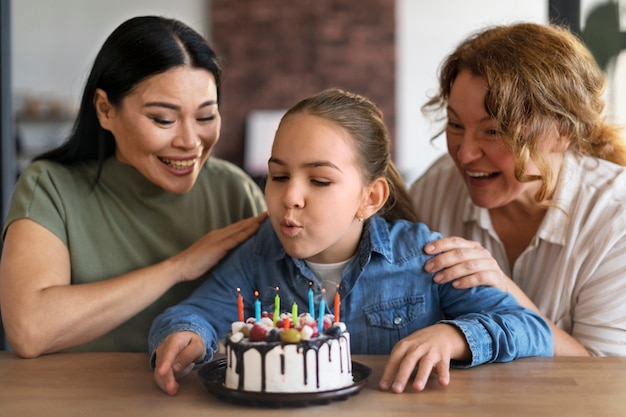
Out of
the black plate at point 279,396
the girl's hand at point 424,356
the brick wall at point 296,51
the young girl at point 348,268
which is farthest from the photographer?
the brick wall at point 296,51

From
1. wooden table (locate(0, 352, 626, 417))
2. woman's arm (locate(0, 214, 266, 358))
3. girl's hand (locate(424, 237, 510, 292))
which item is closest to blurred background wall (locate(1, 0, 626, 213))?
woman's arm (locate(0, 214, 266, 358))

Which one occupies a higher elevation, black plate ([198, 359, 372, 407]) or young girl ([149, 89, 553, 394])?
young girl ([149, 89, 553, 394])

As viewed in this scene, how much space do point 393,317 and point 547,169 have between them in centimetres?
49

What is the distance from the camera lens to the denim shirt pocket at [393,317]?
67.3 inches

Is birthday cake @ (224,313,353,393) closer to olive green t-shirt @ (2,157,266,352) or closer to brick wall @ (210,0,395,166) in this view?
olive green t-shirt @ (2,157,266,352)

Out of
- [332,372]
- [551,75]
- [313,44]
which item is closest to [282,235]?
[332,372]

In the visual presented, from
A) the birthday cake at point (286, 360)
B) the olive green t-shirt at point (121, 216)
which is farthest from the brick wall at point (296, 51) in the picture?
the birthday cake at point (286, 360)

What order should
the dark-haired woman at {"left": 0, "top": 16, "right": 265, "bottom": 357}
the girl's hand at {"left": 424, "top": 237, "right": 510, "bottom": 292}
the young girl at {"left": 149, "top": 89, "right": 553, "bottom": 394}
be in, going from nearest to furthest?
the young girl at {"left": 149, "top": 89, "right": 553, "bottom": 394}, the girl's hand at {"left": 424, "top": 237, "right": 510, "bottom": 292}, the dark-haired woman at {"left": 0, "top": 16, "right": 265, "bottom": 357}

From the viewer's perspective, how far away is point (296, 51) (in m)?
7.65

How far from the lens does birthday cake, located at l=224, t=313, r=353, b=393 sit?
1.27m

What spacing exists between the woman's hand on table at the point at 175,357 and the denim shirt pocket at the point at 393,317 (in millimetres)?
384

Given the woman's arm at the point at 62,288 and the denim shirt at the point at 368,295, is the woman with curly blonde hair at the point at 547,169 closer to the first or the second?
the denim shirt at the point at 368,295

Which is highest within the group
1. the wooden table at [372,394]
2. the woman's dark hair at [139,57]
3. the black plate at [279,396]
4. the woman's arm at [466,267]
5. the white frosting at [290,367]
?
the woman's dark hair at [139,57]

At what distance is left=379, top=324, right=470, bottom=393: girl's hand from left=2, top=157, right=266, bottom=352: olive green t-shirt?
770 mm
